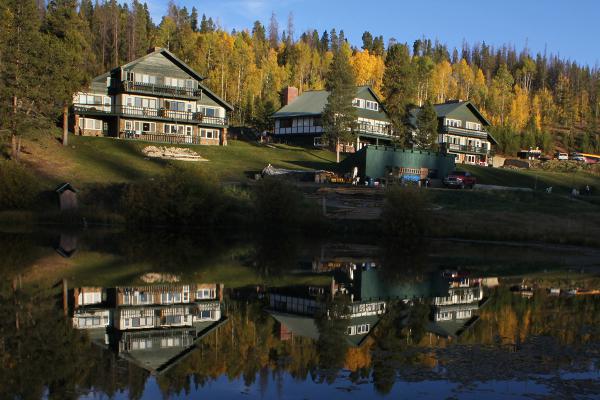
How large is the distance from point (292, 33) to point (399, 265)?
167 meters

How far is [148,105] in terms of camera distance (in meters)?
77.6

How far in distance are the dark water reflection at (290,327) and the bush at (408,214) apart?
9363mm

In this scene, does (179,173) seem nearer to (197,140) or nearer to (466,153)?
(197,140)

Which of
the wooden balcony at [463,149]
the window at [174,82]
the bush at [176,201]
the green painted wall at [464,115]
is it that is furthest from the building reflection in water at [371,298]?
the green painted wall at [464,115]

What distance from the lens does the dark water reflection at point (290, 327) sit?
12734mm

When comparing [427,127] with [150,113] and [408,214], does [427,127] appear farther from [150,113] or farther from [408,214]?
[408,214]

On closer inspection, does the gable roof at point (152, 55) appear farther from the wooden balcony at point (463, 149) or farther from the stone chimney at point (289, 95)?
the wooden balcony at point (463, 149)

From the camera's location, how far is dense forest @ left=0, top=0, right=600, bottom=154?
61.5 meters

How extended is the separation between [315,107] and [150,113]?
2374 cm

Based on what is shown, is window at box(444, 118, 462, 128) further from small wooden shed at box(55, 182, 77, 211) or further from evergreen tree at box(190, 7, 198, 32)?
evergreen tree at box(190, 7, 198, 32)

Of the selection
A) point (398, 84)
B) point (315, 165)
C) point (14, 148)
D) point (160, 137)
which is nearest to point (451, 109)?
point (398, 84)

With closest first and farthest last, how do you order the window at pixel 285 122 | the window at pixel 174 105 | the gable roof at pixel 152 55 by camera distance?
1. the gable roof at pixel 152 55
2. the window at pixel 174 105
3. the window at pixel 285 122

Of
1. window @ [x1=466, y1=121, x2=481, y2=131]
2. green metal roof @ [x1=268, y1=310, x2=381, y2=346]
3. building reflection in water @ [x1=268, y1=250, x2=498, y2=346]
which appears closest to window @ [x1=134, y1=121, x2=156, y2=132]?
window @ [x1=466, y1=121, x2=481, y2=131]

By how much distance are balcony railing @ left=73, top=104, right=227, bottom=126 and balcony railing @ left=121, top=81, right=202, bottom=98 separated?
1991mm
